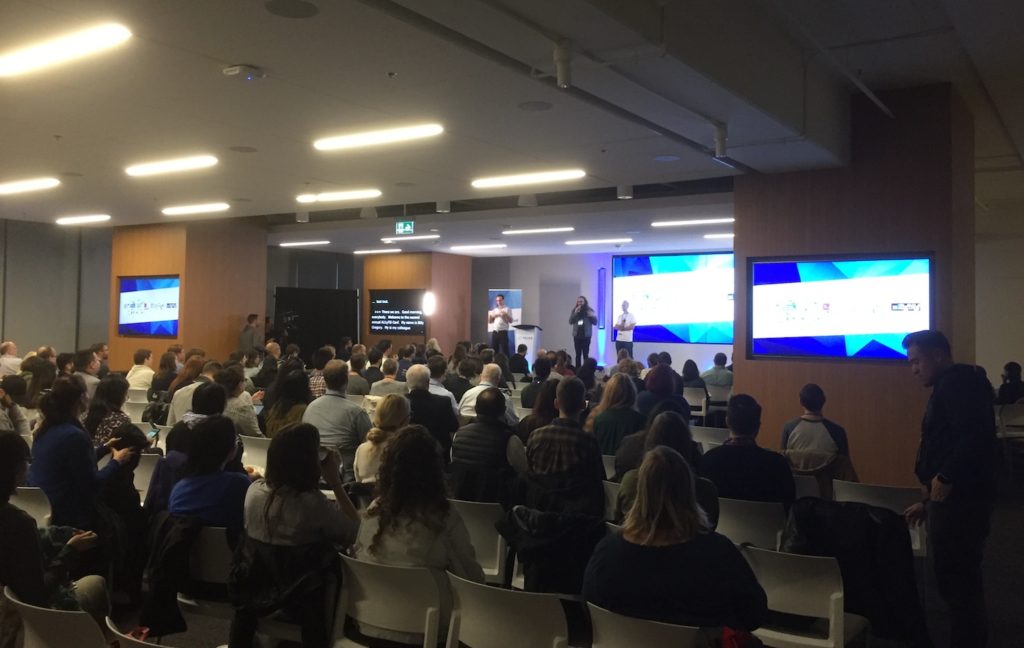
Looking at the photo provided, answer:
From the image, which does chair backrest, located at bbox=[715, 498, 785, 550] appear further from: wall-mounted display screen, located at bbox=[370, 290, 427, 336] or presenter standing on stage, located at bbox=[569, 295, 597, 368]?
wall-mounted display screen, located at bbox=[370, 290, 427, 336]

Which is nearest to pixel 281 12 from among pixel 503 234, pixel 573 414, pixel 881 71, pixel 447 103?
pixel 447 103

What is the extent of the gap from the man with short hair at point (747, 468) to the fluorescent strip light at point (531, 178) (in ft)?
15.6

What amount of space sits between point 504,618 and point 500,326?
15305 millimetres

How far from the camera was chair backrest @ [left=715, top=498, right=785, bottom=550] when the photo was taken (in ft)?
11.9

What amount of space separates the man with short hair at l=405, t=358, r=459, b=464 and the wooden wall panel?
3391 mm

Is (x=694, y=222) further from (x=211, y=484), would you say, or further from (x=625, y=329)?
(x=211, y=484)

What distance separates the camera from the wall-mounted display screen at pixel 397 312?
60.7 ft

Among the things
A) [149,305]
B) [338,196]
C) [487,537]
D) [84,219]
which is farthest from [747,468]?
[84,219]

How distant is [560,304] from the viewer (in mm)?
19203

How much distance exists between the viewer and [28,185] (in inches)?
374

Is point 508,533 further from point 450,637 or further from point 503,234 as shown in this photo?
point 503,234

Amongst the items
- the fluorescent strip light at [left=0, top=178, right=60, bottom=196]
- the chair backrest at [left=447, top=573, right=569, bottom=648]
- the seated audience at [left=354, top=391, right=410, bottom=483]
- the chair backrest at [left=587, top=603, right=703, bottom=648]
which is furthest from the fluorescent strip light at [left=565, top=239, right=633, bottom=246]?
the chair backrest at [left=587, top=603, right=703, bottom=648]

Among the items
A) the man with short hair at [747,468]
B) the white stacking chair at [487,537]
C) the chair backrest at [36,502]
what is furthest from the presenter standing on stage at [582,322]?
the chair backrest at [36,502]

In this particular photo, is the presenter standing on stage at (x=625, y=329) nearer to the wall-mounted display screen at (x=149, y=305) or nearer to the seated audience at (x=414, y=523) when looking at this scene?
the wall-mounted display screen at (x=149, y=305)
